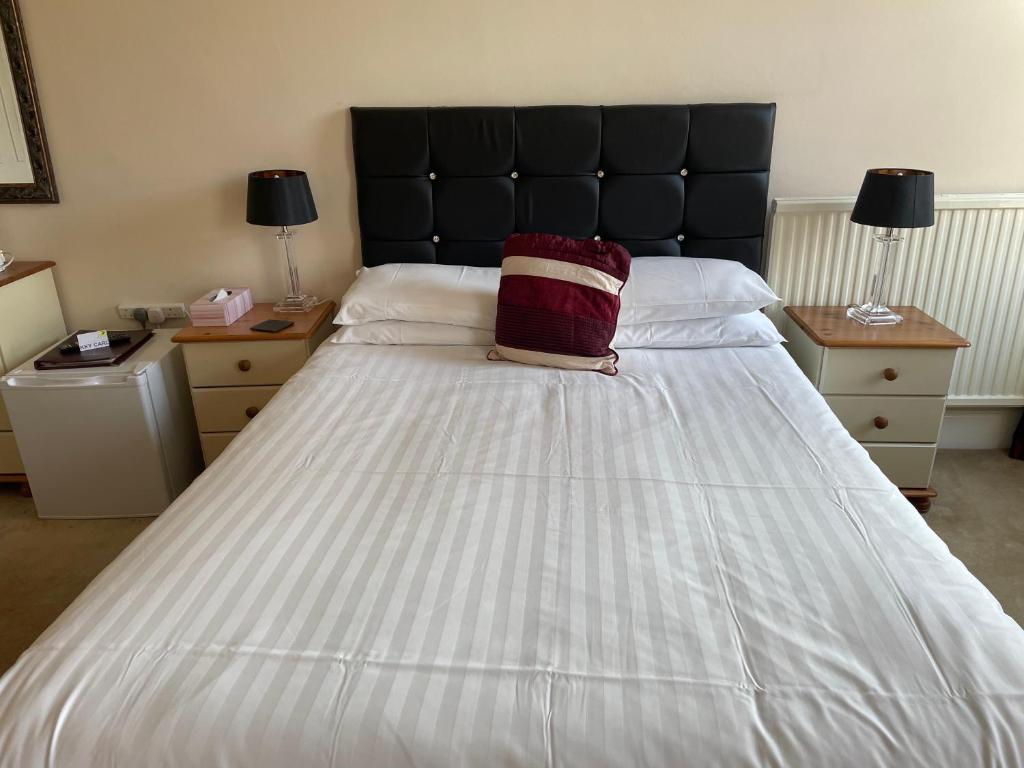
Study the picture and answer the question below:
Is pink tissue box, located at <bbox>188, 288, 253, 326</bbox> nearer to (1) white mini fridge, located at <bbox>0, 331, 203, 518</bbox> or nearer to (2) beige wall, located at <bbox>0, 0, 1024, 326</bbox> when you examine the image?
(1) white mini fridge, located at <bbox>0, 331, 203, 518</bbox>

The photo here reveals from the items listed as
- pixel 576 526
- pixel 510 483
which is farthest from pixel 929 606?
pixel 510 483

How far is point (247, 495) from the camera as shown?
5.20ft

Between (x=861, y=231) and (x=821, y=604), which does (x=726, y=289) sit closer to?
(x=861, y=231)

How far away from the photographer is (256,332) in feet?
8.50

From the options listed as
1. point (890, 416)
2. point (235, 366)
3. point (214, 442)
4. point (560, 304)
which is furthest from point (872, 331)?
point (214, 442)

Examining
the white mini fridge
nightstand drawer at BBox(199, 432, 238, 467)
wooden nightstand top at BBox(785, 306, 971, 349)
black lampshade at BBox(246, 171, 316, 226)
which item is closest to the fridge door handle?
the white mini fridge

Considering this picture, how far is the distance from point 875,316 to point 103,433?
2.61 m

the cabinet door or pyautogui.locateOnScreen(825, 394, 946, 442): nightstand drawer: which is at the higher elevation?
the cabinet door

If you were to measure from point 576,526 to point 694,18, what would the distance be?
1903 mm

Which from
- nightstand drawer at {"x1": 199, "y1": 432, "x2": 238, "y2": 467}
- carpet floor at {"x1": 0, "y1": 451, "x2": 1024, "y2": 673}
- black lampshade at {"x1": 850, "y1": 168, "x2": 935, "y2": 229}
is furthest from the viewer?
nightstand drawer at {"x1": 199, "y1": 432, "x2": 238, "y2": 467}

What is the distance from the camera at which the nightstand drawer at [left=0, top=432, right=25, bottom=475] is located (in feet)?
9.04

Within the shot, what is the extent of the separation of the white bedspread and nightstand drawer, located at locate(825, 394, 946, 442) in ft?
2.63

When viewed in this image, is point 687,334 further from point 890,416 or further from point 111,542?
point 111,542

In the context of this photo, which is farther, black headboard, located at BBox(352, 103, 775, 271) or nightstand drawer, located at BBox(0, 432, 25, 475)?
nightstand drawer, located at BBox(0, 432, 25, 475)
